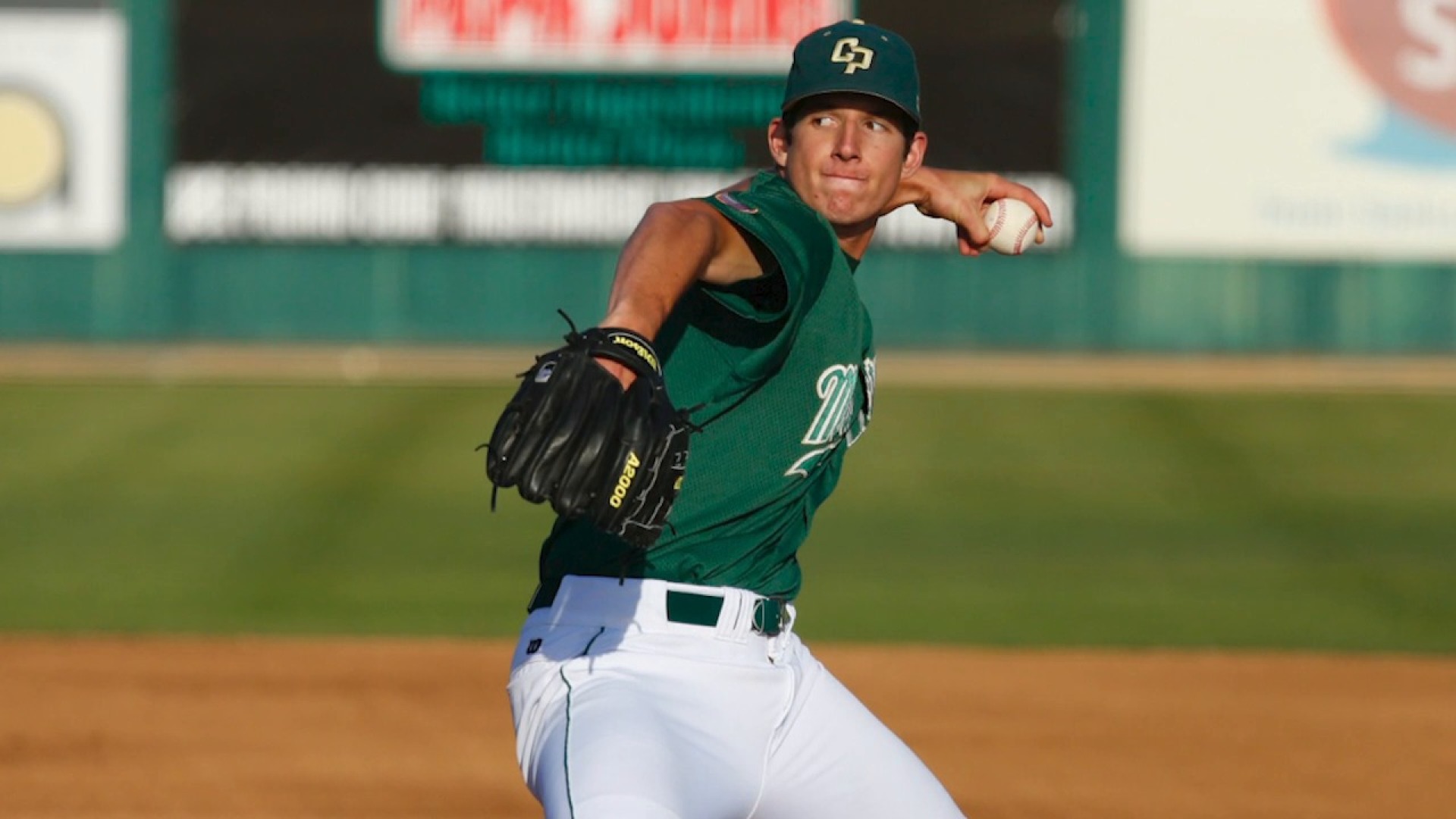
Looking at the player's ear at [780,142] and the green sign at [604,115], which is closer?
the player's ear at [780,142]

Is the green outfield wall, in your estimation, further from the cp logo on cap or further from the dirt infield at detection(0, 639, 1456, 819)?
the cp logo on cap

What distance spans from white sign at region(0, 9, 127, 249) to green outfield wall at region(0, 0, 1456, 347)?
0.14 metres

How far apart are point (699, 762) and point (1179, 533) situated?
8.11 m

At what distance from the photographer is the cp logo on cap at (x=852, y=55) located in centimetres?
332

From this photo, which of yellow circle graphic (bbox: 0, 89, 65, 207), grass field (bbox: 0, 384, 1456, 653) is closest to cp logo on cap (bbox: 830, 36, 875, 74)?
grass field (bbox: 0, 384, 1456, 653)

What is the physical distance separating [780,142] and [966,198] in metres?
0.76

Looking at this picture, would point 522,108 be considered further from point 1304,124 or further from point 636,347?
point 636,347

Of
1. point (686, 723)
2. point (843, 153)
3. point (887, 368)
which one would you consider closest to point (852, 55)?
point (843, 153)

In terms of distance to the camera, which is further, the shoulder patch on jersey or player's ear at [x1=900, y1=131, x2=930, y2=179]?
player's ear at [x1=900, y1=131, x2=930, y2=179]

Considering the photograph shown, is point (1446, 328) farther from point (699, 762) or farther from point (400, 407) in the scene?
point (699, 762)

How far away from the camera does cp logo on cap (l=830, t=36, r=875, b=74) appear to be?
332 centimetres

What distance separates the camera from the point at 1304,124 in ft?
58.2

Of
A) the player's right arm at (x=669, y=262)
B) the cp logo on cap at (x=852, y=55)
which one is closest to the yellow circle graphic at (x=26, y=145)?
the cp logo on cap at (x=852, y=55)

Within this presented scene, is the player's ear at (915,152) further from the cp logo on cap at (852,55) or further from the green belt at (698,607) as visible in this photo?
the green belt at (698,607)
